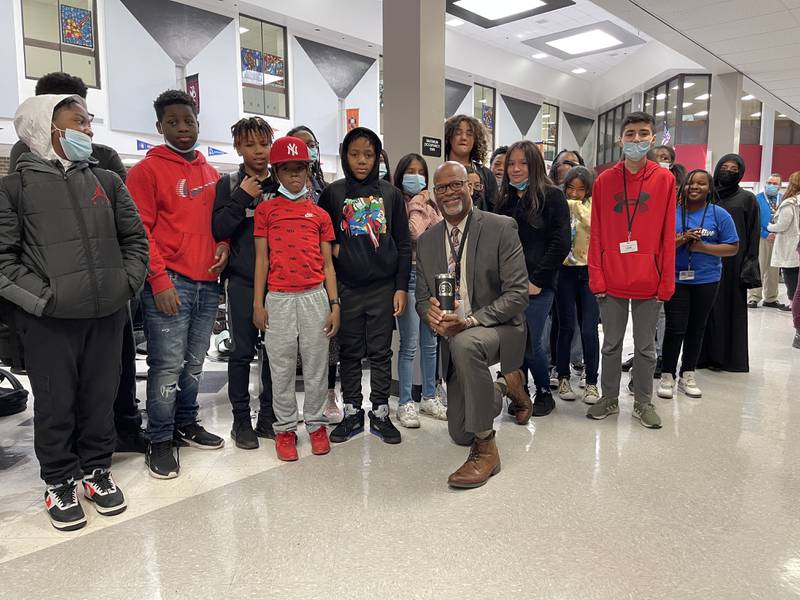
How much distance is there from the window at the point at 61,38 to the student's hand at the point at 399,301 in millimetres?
6953

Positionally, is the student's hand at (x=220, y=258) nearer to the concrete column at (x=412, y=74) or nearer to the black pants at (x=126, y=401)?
the black pants at (x=126, y=401)

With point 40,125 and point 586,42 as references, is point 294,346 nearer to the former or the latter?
point 40,125

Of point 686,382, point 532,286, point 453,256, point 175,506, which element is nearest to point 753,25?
point 686,382

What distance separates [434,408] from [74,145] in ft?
7.47

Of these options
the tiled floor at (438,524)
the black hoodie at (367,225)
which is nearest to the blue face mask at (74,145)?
the black hoodie at (367,225)

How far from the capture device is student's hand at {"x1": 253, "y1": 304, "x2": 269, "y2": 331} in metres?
2.71

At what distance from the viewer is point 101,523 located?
7.25 ft

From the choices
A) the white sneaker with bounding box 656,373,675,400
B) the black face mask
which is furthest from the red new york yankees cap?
the black face mask

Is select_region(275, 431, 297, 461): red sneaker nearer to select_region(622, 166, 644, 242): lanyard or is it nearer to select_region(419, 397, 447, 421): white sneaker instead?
select_region(419, 397, 447, 421): white sneaker

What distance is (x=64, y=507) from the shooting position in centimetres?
219

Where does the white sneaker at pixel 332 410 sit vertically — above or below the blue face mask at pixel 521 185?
below

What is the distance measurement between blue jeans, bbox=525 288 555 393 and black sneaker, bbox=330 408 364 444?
43.4 inches

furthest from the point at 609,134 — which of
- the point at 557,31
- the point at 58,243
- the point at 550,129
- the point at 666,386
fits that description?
the point at 58,243

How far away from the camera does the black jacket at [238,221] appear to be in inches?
105
